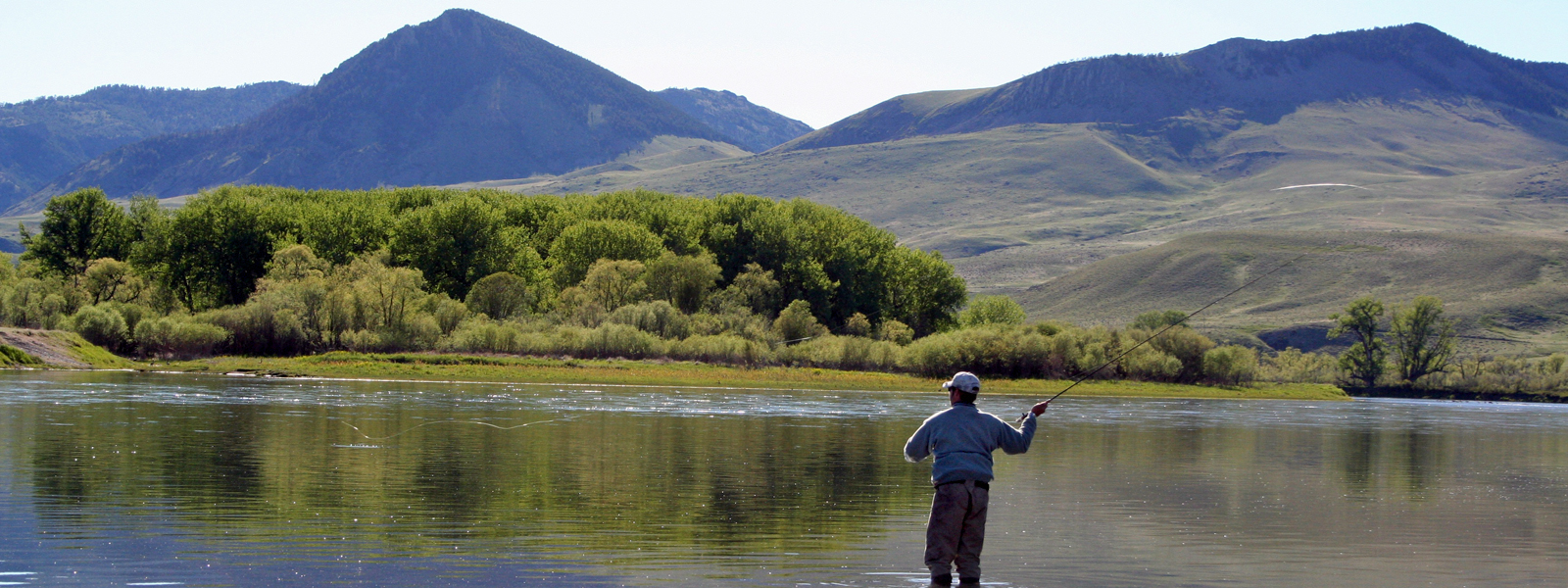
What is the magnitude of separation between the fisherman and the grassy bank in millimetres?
48970

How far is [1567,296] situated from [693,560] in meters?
187

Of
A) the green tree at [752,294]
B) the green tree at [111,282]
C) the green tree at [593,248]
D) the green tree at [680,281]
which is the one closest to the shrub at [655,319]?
the green tree at [752,294]

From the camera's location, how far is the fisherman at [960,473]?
1172 cm

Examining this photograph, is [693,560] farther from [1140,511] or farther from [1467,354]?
[1467,354]

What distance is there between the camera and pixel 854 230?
95.8m

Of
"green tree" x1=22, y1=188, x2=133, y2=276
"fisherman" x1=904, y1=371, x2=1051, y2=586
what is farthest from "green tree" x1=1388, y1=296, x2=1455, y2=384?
"fisherman" x1=904, y1=371, x2=1051, y2=586

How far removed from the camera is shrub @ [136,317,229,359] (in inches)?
2475

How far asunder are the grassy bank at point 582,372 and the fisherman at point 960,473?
49.0 m

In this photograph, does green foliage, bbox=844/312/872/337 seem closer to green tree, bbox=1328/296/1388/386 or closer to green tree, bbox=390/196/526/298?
green tree, bbox=390/196/526/298

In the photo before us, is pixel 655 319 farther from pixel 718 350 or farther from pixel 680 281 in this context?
pixel 680 281

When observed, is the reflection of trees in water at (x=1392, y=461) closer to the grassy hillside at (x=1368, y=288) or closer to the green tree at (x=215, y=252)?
the green tree at (x=215, y=252)

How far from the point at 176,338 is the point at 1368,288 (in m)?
160

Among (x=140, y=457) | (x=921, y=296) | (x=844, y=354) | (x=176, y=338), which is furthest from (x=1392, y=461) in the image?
(x=921, y=296)

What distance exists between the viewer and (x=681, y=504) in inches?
679
